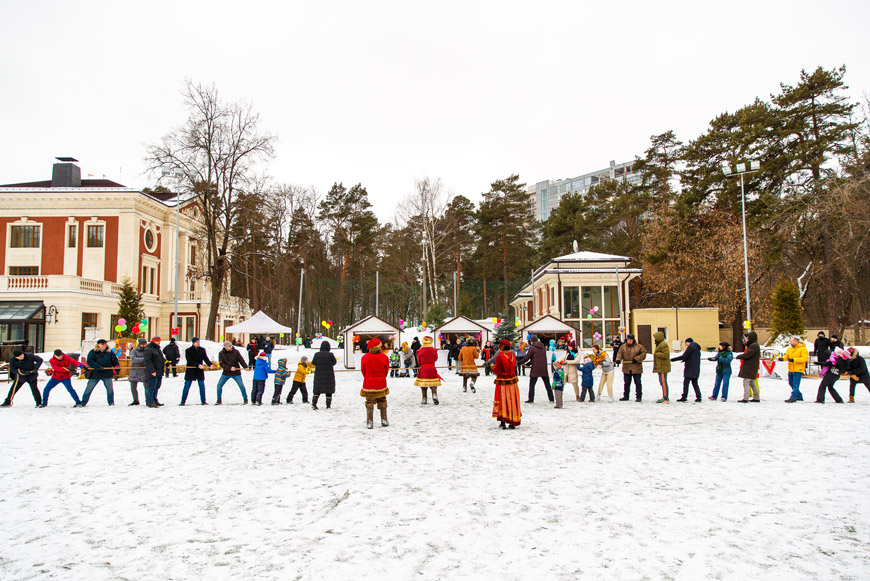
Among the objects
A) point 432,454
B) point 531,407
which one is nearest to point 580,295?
point 531,407

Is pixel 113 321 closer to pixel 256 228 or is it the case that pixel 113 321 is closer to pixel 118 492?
pixel 256 228

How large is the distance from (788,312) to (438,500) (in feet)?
97.2

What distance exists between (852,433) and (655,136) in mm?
51263

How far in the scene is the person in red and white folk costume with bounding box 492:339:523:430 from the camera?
1030 centimetres

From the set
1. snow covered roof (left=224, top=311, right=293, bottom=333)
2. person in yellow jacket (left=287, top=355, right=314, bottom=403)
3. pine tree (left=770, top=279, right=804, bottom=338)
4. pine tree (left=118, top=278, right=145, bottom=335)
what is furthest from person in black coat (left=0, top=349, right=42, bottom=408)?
pine tree (left=770, top=279, right=804, bottom=338)

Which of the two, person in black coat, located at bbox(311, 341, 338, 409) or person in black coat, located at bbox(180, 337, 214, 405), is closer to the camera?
person in black coat, located at bbox(311, 341, 338, 409)

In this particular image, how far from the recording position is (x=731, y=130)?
43.3 metres

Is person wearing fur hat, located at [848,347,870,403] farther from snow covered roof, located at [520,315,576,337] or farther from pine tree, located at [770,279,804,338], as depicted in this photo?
pine tree, located at [770,279,804,338]

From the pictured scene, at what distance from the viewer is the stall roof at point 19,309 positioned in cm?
3238

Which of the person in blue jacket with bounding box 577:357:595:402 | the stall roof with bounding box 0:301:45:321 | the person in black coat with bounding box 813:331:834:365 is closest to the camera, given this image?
the person in black coat with bounding box 813:331:834:365

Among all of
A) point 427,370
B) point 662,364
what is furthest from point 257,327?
point 662,364

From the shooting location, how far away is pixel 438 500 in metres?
5.89

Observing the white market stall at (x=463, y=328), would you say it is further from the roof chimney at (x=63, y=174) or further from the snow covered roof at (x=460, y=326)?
the roof chimney at (x=63, y=174)

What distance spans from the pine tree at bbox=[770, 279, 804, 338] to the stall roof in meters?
39.7
